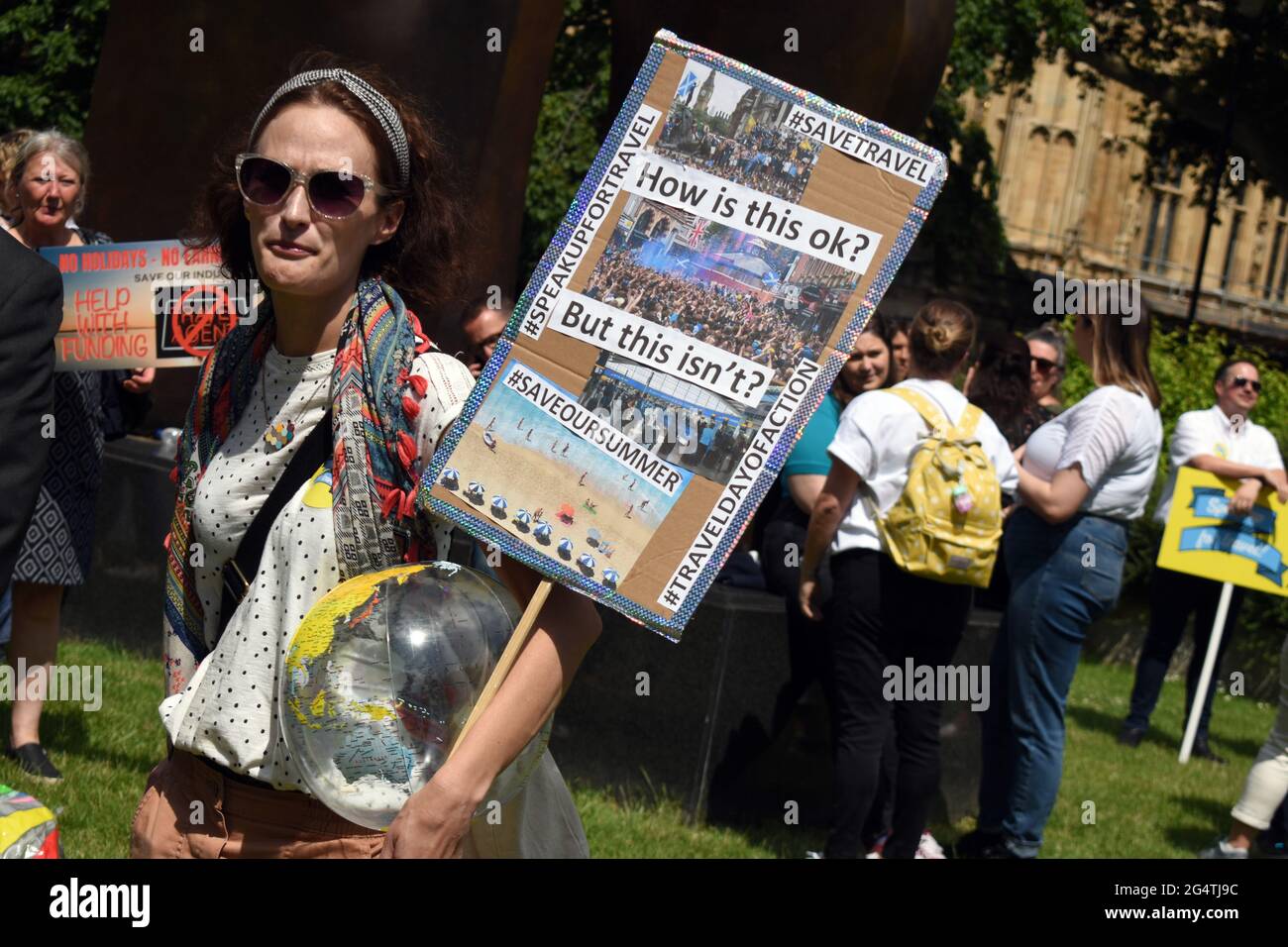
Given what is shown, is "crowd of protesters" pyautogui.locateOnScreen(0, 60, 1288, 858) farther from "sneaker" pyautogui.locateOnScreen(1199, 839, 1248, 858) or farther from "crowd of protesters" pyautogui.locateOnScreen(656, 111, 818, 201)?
"crowd of protesters" pyautogui.locateOnScreen(656, 111, 818, 201)

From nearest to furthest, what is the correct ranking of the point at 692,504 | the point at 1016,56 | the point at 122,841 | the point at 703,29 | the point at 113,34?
1. the point at 692,504
2. the point at 122,841
3. the point at 703,29
4. the point at 113,34
5. the point at 1016,56

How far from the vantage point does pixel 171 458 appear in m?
7.22

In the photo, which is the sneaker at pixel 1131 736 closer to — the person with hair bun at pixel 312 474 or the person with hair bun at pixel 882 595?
the person with hair bun at pixel 882 595

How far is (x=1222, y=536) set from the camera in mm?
8531

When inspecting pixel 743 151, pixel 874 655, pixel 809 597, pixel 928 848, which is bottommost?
pixel 928 848

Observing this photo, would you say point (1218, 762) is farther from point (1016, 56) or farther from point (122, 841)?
point (1016, 56)

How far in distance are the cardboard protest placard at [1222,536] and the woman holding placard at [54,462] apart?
5.50m

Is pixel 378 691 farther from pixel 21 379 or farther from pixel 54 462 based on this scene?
pixel 54 462

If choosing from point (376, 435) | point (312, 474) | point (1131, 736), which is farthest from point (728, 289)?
point (1131, 736)

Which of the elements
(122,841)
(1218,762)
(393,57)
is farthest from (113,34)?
(1218,762)

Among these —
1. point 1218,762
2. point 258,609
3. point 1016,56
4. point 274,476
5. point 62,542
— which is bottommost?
point 1218,762

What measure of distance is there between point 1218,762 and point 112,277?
6.98 m

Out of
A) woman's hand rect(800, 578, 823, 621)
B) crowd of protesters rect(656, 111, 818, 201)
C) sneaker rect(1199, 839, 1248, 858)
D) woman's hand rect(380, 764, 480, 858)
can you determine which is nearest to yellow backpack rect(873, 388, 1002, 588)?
woman's hand rect(800, 578, 823, 621)

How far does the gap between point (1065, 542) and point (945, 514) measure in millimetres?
879
